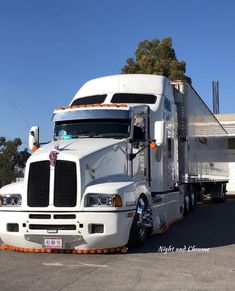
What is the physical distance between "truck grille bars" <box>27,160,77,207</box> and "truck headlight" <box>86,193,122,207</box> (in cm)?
27

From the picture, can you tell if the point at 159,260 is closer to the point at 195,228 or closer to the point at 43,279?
the point at 43,279

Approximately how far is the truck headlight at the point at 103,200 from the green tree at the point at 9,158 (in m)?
18.1

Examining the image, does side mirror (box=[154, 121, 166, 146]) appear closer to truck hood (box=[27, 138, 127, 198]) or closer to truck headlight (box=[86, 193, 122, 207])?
truck hood (box=[27, 138, 127, 198])

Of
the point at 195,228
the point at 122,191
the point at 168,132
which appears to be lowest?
the point at 195,228

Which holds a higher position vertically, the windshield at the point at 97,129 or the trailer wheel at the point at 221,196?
the windshield at the point at 97,129

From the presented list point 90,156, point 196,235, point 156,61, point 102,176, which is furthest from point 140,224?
point 156,61

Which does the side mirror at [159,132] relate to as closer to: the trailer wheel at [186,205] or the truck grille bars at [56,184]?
the truck grille bars at [56,184]

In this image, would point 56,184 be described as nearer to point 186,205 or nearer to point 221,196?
point 186,205

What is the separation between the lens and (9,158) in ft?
101

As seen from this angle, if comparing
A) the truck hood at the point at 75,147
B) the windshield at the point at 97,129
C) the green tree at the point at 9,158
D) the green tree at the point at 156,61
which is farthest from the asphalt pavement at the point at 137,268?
the green tree at the point at 156,61

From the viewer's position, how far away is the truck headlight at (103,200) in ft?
28.4

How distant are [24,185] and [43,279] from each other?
2.24 meters

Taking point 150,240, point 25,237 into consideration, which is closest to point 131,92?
point 150,240

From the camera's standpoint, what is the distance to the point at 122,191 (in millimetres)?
8836
